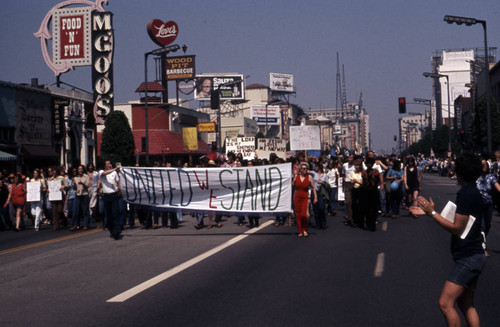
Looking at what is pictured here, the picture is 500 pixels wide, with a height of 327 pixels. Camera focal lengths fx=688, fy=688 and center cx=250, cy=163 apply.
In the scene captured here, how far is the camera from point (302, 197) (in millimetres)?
15188

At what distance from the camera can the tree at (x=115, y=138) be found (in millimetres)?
47375

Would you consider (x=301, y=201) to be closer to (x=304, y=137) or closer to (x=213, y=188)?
(x=213, y=188)

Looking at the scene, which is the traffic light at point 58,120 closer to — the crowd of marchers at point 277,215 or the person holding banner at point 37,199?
the crowd of marchers at point 277,215

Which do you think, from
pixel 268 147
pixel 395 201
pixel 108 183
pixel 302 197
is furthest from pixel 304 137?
pixel 108 183

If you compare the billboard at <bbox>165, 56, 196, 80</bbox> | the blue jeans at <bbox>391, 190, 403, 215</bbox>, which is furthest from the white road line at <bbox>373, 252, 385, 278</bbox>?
the billboard at <bbox>165, 56, 196, 80</bbox>

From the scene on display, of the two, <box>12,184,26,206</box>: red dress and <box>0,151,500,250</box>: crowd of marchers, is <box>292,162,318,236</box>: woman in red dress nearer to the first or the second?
<box>0,151,500,250</box>: crowd of marchers

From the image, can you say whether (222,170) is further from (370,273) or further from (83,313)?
(83,313)

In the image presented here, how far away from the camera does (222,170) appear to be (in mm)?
16625

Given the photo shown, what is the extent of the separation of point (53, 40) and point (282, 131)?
111m

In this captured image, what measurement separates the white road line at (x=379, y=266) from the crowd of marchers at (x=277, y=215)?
3389mm

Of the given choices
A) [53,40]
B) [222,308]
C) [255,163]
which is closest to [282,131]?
[53,40]

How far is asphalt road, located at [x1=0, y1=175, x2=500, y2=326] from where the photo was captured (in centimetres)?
731

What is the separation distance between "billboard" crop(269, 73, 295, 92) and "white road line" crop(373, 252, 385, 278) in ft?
506

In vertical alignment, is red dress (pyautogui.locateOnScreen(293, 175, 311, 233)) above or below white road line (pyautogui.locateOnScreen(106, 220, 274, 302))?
above
